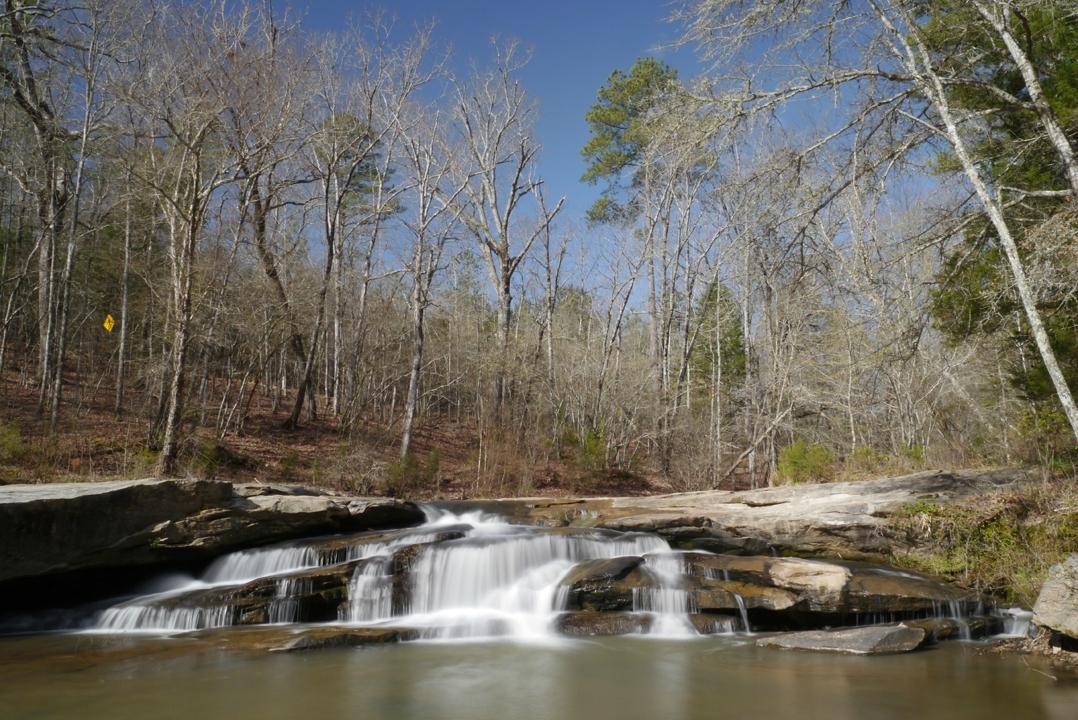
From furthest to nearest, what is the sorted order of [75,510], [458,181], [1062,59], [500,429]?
[458,181] → [500,429] → [1062,59] → [75,510]

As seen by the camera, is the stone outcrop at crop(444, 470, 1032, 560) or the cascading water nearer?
the cascading water

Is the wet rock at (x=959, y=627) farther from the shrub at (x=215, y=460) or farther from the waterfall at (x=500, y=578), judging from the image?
the shrub at (x=215, y=460)

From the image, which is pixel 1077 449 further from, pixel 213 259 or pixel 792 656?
pixel 213 259

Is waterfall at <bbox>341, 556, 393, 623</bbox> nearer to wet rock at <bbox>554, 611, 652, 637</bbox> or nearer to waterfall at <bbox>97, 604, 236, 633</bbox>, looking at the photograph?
waterfall at <bbox>97, 604, 236, 633</bbox>

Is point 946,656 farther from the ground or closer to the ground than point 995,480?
closer to the ground

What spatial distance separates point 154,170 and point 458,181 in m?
9.82

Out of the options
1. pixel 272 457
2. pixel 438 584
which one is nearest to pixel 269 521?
pixel 438 584

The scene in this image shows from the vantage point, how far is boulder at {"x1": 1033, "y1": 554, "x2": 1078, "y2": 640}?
5.76 metres

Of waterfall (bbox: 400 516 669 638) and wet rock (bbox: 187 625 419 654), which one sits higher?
waterfall (bbox: 400 516 669 638)

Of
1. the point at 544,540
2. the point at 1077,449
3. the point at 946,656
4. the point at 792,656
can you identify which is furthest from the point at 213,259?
the point at 1077,449

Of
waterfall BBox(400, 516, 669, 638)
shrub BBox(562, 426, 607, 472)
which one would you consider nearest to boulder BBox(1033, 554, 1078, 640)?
waterfall BBox(400, 516, 669, 638)

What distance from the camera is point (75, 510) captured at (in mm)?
8062

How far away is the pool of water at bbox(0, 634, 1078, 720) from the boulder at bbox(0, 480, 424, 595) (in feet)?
4.30

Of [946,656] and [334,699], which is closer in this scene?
[334,699]
